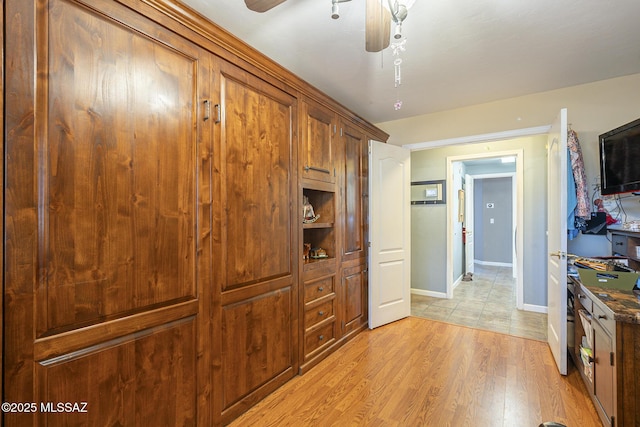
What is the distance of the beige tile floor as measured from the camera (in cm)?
321

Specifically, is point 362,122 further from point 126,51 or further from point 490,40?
point 126,51

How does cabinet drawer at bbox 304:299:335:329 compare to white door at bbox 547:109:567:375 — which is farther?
cabinet drawer at bbox 304:299:335:329

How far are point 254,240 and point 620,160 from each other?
2.86 metres

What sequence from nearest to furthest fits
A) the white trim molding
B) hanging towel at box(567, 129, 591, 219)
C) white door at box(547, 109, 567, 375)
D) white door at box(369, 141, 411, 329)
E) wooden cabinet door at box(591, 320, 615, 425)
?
wooden cabinet door at box(591, 320, 615, 425), white door at box(547, 109, 567, 375), hanging towel at box(567, 129, 591, 219), the white trim molding, white door at box(369, 141, 411, 329)

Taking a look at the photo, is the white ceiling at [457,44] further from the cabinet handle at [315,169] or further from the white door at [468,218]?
the white door at [468,218]

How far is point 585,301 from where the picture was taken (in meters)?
1.97

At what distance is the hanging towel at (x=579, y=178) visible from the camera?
254 centimetres

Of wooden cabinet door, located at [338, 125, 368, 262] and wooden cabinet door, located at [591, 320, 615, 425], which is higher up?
wooden cabinet door, located at [338, 125, 368, 262]

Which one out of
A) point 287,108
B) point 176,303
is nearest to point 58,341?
point 176,303

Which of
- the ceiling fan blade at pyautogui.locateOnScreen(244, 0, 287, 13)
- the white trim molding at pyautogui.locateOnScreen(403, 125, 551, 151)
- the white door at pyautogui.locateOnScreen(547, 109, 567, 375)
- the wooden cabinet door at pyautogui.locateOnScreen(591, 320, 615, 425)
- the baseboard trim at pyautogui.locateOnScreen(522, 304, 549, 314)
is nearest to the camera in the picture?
the ceiling fan blade at pyautogui.locateOnScreen(244, 0, 287, 13)

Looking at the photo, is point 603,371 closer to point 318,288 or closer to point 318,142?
point 318,288

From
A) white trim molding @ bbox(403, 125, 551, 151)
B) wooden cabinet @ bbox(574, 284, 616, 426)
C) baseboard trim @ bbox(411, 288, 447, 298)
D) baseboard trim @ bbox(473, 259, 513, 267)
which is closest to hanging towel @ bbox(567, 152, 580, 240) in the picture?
white trim molding @ bbox(403, 125, 551, 151)

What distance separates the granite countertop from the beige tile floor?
58.0 inches

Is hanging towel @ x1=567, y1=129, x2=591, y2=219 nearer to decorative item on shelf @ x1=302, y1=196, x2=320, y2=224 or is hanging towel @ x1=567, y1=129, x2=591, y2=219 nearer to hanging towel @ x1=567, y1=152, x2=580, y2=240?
hanging towel @ x1=567, y1=152, x2=580, y2=240
